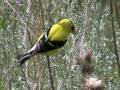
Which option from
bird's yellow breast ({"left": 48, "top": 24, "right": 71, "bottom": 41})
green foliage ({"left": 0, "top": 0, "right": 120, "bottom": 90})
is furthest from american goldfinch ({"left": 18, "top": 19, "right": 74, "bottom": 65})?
green foliage ({"left": 0, "top": 0, "right": 120, "bottom": 90})

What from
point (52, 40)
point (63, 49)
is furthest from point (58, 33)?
point (63, 49)

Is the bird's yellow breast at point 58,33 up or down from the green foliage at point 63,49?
up

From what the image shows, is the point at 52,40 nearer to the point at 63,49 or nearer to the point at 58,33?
the point at 58,33

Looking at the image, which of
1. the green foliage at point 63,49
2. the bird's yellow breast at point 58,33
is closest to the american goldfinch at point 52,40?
the bird's yellow breast at point 58,33

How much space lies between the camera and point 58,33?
280cm

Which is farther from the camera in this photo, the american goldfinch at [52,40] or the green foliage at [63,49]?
the green foliage at [63,49]

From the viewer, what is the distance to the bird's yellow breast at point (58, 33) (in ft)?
9.04

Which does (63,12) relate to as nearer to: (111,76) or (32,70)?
(111,76)

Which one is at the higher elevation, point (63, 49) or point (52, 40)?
point (52, 40)

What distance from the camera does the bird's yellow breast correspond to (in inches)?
108

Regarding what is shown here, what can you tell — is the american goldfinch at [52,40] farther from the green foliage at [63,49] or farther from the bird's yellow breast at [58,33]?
the green foliage at [63,49]

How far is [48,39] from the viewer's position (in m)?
2.76

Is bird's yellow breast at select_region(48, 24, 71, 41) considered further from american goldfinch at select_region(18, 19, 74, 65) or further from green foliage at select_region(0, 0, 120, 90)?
green foliage at select_region(0, 0, 120, 90)

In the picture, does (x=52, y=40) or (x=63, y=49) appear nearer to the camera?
(x=52, y=40)
